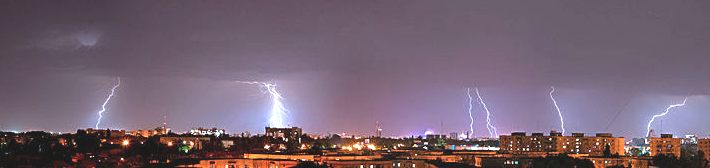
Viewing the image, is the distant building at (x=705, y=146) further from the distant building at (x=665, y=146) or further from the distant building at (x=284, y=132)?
the distant building at (x=284, y=132)

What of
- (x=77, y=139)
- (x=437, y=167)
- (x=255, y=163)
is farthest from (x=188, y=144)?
(x=437, y=167)

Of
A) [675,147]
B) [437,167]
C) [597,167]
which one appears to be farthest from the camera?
[675,147]

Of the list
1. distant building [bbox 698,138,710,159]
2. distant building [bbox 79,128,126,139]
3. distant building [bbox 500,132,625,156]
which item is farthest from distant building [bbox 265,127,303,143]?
distant building [bbox 698,138,710,159]

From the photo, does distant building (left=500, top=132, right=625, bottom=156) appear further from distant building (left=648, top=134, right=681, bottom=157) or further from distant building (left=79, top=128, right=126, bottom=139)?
distant building (left=79, top=128, right=126, bottom=139)

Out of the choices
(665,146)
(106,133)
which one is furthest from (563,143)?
(106,133)

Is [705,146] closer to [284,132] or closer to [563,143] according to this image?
[563,143]

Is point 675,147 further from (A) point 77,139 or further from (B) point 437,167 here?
(A) point 77,139

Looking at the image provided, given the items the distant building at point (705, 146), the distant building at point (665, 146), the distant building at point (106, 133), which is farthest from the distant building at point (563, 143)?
the distant building at point (106, 133)

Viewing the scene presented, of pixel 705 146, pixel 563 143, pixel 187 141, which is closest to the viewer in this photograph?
pixel 705 146
